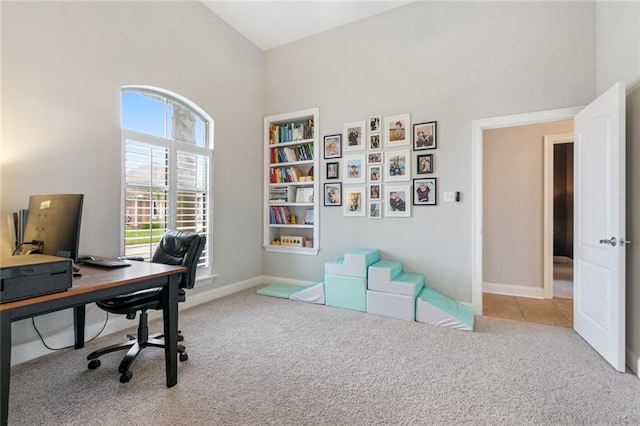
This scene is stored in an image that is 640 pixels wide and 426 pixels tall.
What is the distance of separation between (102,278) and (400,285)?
256cm

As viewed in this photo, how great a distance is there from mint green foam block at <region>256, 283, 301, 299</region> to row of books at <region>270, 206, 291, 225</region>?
91 cm

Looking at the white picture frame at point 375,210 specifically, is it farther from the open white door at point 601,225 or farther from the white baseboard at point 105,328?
the white baseboard at point 105,328

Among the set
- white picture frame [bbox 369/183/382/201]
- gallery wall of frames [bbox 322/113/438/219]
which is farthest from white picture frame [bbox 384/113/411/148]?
white picture frame [bbox 369/183/382/201]

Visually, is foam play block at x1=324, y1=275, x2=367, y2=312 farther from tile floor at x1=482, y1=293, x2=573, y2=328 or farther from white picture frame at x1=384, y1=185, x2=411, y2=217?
tile floor at x1=482, y1=293, x2=573, y2=328

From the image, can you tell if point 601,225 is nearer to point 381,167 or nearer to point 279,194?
point 381,167

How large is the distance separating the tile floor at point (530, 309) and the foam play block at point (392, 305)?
913 millimetres

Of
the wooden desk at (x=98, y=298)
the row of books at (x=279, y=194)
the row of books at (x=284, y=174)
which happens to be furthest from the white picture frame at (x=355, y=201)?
the wooden desk at (x=98, y=298)

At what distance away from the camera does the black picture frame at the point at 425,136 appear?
3453 millimetres

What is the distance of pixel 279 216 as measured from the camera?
4.48m

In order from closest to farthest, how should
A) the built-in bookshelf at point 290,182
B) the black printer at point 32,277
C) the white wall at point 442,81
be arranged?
the black printer at point 32,277
the white wall at point 442,81
the built-in bookshelf at point 290,182

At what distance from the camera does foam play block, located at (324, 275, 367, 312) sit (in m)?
3.33

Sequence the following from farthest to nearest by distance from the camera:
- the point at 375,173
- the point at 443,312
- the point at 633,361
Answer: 1. the point at 375,173
2. the point at 443,312
3. the point at 633,361

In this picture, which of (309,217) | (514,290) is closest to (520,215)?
(514,290)

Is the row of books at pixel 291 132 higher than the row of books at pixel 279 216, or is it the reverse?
the row of books at pixel 291 132
